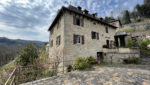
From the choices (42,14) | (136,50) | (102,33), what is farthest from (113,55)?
(42,14)

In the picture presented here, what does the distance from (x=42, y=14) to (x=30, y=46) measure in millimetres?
5200

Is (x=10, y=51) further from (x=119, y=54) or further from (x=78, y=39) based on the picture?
(x=119, y=54)

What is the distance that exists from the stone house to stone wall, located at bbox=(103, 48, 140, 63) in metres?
1.40

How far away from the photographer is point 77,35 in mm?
9352

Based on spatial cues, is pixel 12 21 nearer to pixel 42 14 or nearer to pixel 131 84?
pixel 42 14

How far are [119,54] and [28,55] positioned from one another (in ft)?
44.7

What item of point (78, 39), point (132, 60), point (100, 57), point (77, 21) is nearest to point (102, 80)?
point (78, 39)

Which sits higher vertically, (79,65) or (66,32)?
(66,32)

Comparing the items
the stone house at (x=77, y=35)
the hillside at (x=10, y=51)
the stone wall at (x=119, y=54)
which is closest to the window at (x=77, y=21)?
the stone house at (x=77, y=35)

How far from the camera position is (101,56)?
1209cm

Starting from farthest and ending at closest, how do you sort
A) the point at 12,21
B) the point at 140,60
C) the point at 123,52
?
the point at 12,21
the point at 123,52
the point at 140,60

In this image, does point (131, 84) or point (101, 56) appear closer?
point (131, 84)

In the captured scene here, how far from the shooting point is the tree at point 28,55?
909cm

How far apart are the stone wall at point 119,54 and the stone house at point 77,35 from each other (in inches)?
55.2
